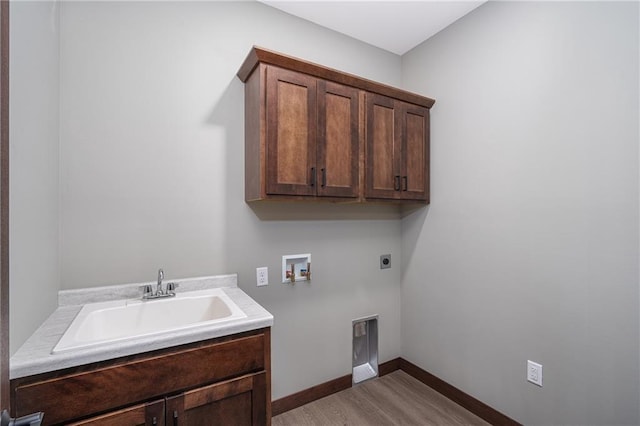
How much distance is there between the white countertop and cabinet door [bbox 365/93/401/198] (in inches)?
42.3

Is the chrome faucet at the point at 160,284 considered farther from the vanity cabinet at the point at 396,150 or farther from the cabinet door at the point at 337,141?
the vanity cabinet at the point at 396,150

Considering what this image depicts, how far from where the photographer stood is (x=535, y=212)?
64.7 inches

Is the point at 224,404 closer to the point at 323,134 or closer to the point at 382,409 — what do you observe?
the point at 382,409

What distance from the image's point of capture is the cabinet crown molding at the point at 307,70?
159cm

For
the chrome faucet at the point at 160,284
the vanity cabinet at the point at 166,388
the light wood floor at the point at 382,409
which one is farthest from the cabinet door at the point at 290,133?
the light wood floor at the point at 382,409

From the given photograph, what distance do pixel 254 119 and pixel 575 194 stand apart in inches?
67.0

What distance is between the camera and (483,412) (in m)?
1.88

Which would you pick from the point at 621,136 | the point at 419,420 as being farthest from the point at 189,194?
the point at 621,136

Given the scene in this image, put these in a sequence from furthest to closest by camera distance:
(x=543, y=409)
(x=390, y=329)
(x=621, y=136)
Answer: (x=390, y=329)
(x=543, y=409)
(x=621, y=136)

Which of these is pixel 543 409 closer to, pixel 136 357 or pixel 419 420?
pixel 419 420

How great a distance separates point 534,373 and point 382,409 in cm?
93

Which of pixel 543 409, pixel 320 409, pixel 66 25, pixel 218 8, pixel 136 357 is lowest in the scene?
pixel 320 409

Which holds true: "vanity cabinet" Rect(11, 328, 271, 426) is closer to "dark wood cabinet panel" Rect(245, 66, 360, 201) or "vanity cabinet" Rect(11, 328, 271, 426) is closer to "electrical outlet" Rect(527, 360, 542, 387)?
"dark wood cabinet panel" Rect(245, 66, 360, 201)

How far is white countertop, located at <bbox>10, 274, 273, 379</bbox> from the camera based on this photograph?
2.95ft
